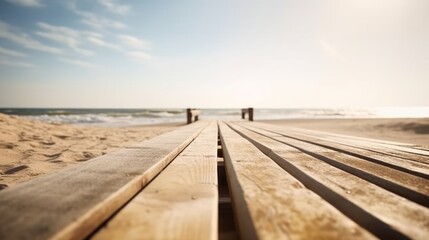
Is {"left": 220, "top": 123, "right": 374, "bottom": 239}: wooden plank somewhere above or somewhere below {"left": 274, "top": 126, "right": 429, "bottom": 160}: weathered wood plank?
above

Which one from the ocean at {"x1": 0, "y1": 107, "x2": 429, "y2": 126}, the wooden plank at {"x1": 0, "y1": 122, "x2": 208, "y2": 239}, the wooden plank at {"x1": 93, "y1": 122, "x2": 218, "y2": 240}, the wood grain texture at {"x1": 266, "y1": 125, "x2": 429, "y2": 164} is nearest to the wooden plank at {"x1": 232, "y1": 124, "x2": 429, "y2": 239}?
the wooden plank at {"x1": 93, "y1": 122, "x2": 218, "y2": 240}

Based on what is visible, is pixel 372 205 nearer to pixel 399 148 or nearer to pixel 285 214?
pixel 285 214

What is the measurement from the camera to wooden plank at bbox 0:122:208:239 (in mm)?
548

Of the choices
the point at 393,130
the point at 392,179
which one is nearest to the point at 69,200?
the point at 392,179

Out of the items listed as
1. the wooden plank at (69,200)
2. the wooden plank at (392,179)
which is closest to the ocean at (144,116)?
the wooden plank at (392,179)

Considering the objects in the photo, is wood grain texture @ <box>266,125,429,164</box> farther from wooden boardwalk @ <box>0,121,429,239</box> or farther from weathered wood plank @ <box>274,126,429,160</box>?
wooden boardwalk @ <box>0,121,429,239</box>

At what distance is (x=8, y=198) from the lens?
2.35ft

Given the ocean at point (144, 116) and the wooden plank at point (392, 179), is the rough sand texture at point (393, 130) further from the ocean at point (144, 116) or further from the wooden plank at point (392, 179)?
the wooden plank at point (392, 179)

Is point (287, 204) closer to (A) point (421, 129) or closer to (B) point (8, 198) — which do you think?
(B) point (8, 198)

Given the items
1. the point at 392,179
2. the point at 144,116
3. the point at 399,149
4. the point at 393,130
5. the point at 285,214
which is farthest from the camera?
the point at 144,116

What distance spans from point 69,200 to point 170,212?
302 millimetres

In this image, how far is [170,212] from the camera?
2.24 ft

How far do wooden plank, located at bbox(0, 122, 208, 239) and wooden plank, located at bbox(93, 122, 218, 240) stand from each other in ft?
0.13

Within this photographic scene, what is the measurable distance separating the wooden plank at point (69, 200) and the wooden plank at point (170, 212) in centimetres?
4
